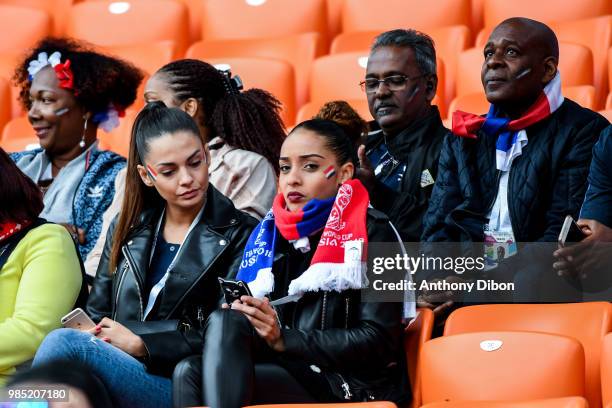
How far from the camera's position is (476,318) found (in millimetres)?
3582

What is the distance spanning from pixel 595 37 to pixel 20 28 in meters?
2.99

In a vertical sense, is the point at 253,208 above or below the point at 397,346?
above

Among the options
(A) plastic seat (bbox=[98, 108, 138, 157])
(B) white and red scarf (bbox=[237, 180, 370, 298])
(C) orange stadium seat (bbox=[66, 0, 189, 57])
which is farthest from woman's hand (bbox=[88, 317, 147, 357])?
(C) orange stadium seat (bbox=[66, 0, 189, 57])

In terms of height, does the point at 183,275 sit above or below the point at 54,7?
below

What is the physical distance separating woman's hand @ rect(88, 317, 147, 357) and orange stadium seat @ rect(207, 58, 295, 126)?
232cm

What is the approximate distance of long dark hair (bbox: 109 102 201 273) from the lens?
3.92 m

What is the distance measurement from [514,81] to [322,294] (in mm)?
979

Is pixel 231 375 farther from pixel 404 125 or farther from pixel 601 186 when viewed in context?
pixel 404 125

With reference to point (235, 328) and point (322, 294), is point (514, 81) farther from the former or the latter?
point (235, 328)

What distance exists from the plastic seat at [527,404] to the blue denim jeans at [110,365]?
0.86 meters

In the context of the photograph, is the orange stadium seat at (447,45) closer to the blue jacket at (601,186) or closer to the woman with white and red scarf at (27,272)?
the blue jacket at (601,186)

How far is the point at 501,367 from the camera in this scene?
128 inches

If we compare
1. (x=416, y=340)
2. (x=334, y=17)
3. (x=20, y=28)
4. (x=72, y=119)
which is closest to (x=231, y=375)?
(x=416, y=340)

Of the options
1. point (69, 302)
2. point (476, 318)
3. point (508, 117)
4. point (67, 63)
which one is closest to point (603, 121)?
point (508, 117)
